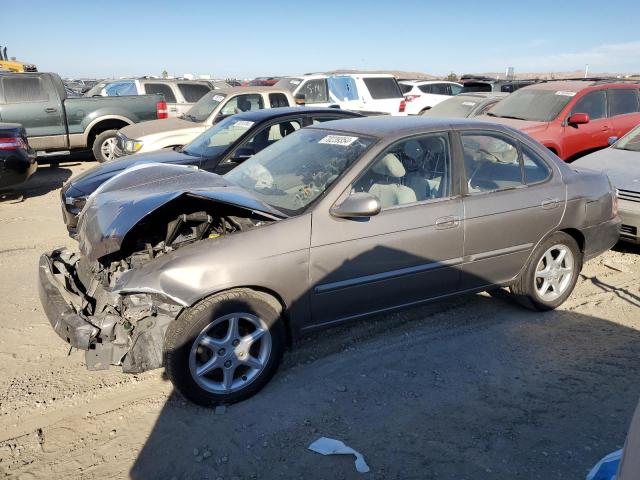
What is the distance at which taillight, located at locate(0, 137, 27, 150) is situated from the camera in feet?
27.4

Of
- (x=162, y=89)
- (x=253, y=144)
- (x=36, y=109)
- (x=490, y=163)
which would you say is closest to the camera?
(x=490, y=163)

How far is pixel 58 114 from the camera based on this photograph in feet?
36.5

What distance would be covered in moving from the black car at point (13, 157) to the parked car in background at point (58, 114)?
2.47 metres

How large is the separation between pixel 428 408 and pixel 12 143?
8077 mm

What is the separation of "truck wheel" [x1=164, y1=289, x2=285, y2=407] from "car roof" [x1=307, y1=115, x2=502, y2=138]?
1.56 metres

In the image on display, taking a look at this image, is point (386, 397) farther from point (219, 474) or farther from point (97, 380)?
point (97, 380)

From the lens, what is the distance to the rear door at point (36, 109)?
10.9 meters

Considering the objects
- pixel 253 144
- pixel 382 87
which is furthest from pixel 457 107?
pixel 253 144

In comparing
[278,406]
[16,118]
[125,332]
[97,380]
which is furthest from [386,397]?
[16,118]

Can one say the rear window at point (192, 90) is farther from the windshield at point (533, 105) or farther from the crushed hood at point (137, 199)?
the crushed hood at point (137, 199)

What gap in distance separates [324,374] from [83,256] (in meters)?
1.97

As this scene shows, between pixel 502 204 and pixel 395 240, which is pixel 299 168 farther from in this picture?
pixel 502 204

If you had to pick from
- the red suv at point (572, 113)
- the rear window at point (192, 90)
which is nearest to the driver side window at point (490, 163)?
the red suv at point (572, 113)

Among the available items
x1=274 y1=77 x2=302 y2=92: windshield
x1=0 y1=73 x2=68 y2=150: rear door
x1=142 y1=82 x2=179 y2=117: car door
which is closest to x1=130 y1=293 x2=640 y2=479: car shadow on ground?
x1=0 y1=73 x2=68 y2=150: rear door
